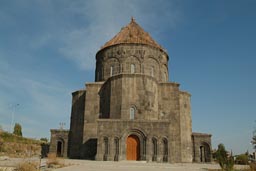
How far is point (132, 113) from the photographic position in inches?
Result: 939

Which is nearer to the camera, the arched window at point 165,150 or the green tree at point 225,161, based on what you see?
the green tree at point 225,161

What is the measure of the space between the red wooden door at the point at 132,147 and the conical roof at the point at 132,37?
11.7 m

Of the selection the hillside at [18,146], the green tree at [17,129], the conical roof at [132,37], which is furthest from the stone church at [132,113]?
the green tree at [17,129]

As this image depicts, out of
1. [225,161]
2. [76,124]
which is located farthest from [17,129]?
[225,161]

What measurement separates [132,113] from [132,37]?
10.1m

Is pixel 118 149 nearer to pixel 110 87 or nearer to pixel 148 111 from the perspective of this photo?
pixel 148 111

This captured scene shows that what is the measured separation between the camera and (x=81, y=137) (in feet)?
88.8

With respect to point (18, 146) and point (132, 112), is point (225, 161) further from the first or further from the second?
point (18, 146)

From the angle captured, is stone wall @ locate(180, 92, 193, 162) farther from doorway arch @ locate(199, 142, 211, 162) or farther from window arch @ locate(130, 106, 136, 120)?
window arch @ locate(130, 106, 136, 120)

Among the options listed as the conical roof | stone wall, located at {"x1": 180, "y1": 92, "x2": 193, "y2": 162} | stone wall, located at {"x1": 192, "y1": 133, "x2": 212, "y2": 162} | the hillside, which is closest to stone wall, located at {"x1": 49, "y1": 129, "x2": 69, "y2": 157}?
the hillside

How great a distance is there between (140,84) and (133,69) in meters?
3.92

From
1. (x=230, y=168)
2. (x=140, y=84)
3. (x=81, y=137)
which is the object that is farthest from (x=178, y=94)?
(x=230, y=168)

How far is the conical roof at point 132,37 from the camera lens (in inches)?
1150

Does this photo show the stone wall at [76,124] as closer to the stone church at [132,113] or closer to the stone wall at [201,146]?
the stone church at [132,113]
